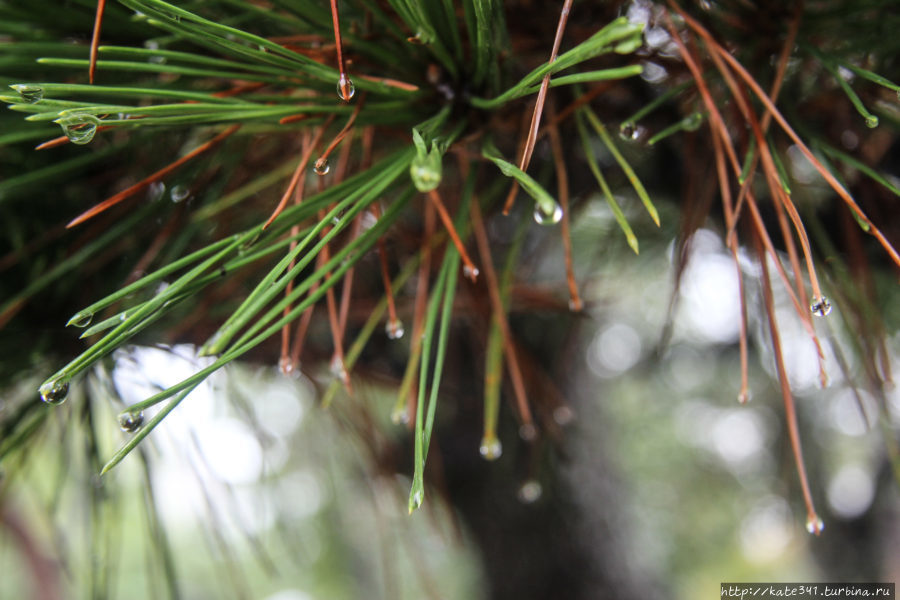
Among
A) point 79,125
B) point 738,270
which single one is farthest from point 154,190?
point 738,270

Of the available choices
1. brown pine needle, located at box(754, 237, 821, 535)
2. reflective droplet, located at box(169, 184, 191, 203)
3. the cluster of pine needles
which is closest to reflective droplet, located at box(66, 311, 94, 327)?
the cluster of pine needles

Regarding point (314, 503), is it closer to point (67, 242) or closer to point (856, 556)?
point (856, 556)

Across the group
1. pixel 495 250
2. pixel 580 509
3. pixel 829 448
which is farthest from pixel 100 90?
pixel 829 448

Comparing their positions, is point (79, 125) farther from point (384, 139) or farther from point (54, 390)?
point (384, 139)

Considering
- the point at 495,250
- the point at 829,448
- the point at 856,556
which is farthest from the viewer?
the point at 829,448

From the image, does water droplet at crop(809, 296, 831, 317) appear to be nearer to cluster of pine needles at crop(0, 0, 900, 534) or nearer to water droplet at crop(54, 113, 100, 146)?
cluster of pine needles at crop(0, 0, 900, 534)

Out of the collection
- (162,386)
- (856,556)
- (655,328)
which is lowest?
(162,386)

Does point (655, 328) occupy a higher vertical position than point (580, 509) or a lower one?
higher
